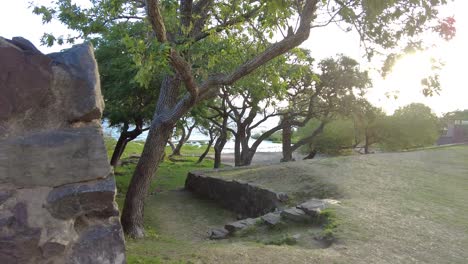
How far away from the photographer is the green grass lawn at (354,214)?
535 cm

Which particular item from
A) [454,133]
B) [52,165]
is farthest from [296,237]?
[454,133]

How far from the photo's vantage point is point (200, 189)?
13758 mm

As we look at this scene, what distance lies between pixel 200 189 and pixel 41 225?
10.9 m

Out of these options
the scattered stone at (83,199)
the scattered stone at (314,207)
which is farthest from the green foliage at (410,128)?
the scattered stone at (83,199)

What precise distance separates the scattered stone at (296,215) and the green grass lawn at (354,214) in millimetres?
508

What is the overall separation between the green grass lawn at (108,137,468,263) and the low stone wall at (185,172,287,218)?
0.94ft

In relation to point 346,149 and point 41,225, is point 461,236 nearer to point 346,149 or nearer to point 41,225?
point 41,225

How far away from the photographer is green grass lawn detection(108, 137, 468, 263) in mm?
5352

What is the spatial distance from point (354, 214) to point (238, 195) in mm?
4734

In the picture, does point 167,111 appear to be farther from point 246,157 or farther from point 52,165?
point 246,157

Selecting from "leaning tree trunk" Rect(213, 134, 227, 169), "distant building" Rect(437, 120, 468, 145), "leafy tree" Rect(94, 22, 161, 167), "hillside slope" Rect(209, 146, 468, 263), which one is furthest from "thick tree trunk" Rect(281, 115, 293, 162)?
"distant building" Rect(437, 120, 468, 145)

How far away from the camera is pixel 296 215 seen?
7.47m

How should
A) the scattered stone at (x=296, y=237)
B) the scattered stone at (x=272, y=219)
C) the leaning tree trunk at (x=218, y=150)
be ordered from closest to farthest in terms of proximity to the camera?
Result: the scattered stone at (x=296, y=237) → the scattered stone at (x=272, y=219) → the leaning tree trunk at (x=218, y=150)

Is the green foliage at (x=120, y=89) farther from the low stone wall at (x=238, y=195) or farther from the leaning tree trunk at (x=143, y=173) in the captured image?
the leaning tree trunk at (x=143, y=173)
